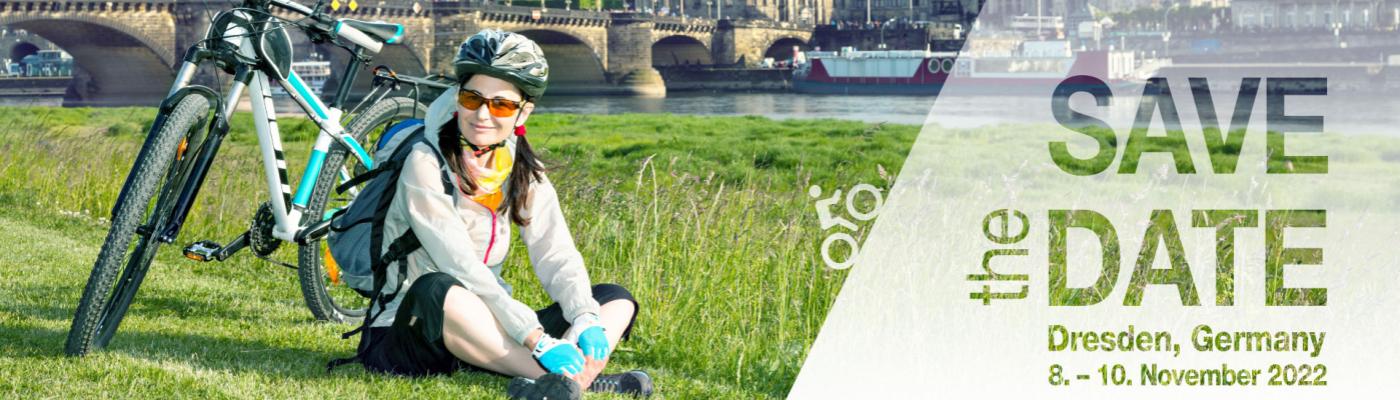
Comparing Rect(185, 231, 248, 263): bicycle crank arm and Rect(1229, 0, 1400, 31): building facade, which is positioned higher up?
Rect(185, 231, 248, 263): bicycle crank arm

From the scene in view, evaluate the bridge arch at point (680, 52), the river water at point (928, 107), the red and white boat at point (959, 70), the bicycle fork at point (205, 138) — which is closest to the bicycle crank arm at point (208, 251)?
the bicycle fork at point (205, 138)

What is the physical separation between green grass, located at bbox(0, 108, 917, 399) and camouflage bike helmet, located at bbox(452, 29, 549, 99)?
37.3 inches

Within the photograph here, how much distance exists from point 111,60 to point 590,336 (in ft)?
208

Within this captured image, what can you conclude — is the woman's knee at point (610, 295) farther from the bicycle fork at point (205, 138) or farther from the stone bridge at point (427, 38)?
the stone bridge at point (427, 38)

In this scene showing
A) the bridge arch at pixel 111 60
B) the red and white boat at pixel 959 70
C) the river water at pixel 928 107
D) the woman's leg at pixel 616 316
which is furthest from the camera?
→ the red and white boat at pixel 959 70

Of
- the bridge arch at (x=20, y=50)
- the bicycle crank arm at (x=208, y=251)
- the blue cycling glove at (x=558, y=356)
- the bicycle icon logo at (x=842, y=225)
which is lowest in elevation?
the bridge arch at (x=20, y=50)

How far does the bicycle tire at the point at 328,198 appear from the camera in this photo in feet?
18.7

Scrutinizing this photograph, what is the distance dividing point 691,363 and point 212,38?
201 centimetres

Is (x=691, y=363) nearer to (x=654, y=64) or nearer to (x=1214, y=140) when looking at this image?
(x=1214, y=140)

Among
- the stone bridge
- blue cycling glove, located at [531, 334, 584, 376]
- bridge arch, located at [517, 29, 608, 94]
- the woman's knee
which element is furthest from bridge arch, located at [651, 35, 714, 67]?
blue cycling glove, located at [531, 334, 584, 376]

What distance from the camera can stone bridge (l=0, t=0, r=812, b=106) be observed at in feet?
189

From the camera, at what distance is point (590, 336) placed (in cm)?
458

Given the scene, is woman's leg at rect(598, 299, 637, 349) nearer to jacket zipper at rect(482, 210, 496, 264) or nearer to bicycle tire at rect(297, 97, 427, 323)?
jacket zipper at rect(482, 210, 496, 264)

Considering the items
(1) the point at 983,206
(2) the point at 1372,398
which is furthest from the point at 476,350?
(1) the point at 983,206
